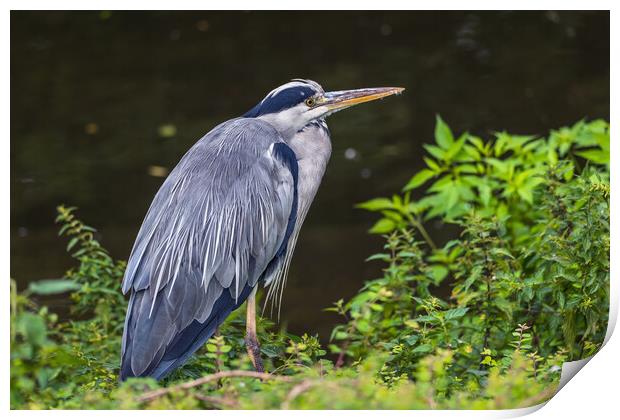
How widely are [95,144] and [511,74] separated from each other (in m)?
2.01

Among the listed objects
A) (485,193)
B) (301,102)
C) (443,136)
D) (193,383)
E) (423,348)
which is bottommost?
(423,348)

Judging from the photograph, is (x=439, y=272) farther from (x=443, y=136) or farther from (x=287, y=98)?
(x=287, y=98)

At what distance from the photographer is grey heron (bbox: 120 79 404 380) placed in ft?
7.91

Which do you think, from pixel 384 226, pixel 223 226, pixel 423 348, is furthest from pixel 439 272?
pixel 223 226

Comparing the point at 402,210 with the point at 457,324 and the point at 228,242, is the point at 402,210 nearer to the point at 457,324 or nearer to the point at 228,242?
the point at 457,324

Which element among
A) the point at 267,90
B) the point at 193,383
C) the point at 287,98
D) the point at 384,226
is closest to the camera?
the point at 193,383

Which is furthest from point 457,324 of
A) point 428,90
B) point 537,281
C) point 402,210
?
point 428,90

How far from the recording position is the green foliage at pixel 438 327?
1.98 metres

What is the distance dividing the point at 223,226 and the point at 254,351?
32 centimetres

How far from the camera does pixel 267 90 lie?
474 cm

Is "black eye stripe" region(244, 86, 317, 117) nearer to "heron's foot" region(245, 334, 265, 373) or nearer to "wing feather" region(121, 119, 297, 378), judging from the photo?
"wing feather" region(121, 119, 297, 378)

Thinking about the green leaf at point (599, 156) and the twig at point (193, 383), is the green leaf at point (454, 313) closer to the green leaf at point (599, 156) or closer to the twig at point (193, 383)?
the twig at point (193, 383)
